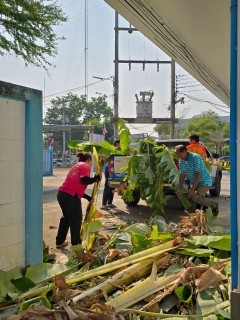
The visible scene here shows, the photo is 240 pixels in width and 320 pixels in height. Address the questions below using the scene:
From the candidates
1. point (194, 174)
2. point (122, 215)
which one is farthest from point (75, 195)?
point (122, 215)

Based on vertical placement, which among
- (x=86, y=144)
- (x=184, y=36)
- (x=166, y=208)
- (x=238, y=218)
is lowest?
(x=166, y=208)

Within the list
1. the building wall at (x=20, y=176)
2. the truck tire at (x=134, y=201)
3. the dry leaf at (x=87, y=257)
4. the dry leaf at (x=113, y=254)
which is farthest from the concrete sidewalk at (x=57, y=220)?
the dry leaf at (x=113, y=254)

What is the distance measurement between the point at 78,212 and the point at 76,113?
5384 centimetres

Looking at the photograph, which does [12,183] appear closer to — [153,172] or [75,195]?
[75,195]

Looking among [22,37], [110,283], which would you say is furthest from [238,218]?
[22,37]

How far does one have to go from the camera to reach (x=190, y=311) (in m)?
2.72

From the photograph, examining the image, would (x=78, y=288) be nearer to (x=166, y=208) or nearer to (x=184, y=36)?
(x=184, y=36)

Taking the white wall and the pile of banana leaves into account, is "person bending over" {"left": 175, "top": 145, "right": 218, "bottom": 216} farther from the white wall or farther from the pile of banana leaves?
the white wall

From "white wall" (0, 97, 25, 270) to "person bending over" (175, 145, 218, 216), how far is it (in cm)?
355

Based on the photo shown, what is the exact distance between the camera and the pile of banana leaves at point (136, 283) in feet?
8.70

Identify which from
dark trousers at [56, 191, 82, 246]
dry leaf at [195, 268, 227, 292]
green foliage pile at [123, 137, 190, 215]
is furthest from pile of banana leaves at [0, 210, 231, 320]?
green foliage pile at [123, 137, 190, 215]

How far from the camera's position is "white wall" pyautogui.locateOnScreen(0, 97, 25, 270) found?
12.1 feet

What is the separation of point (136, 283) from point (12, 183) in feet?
5.85

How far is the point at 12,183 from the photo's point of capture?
150 inches
